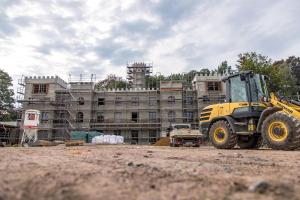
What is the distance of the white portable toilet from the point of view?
2089 cm

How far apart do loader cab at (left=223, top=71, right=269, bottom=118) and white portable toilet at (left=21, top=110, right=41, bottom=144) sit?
13.6 metres

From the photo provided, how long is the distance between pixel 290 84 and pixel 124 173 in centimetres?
5084

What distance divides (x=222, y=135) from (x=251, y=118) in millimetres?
1794

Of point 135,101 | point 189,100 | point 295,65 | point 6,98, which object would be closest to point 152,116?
point 135,101

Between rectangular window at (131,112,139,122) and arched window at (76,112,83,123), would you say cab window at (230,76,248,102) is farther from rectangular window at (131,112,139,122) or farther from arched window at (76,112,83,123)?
arched window at (76,112,83,123)

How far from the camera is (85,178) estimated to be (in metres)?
3.56

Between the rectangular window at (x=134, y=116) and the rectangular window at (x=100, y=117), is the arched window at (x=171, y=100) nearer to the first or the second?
the rectangular window at (x=134, y=116)

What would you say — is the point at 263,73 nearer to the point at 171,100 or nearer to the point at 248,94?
the point at 171,100

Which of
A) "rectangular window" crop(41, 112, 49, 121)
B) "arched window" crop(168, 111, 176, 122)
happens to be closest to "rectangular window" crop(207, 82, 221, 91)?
"arched window" crop(168, 111, 176, 122)

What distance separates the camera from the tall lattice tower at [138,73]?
53969mm

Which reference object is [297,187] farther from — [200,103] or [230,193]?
[200,103]

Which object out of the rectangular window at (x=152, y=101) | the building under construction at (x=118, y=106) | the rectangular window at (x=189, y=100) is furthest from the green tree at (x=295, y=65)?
the rectangular window at (x=152, y=101)

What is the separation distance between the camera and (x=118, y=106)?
45.2 meters

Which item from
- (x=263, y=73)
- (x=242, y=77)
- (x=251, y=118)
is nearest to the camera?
(x=251, y=118)
